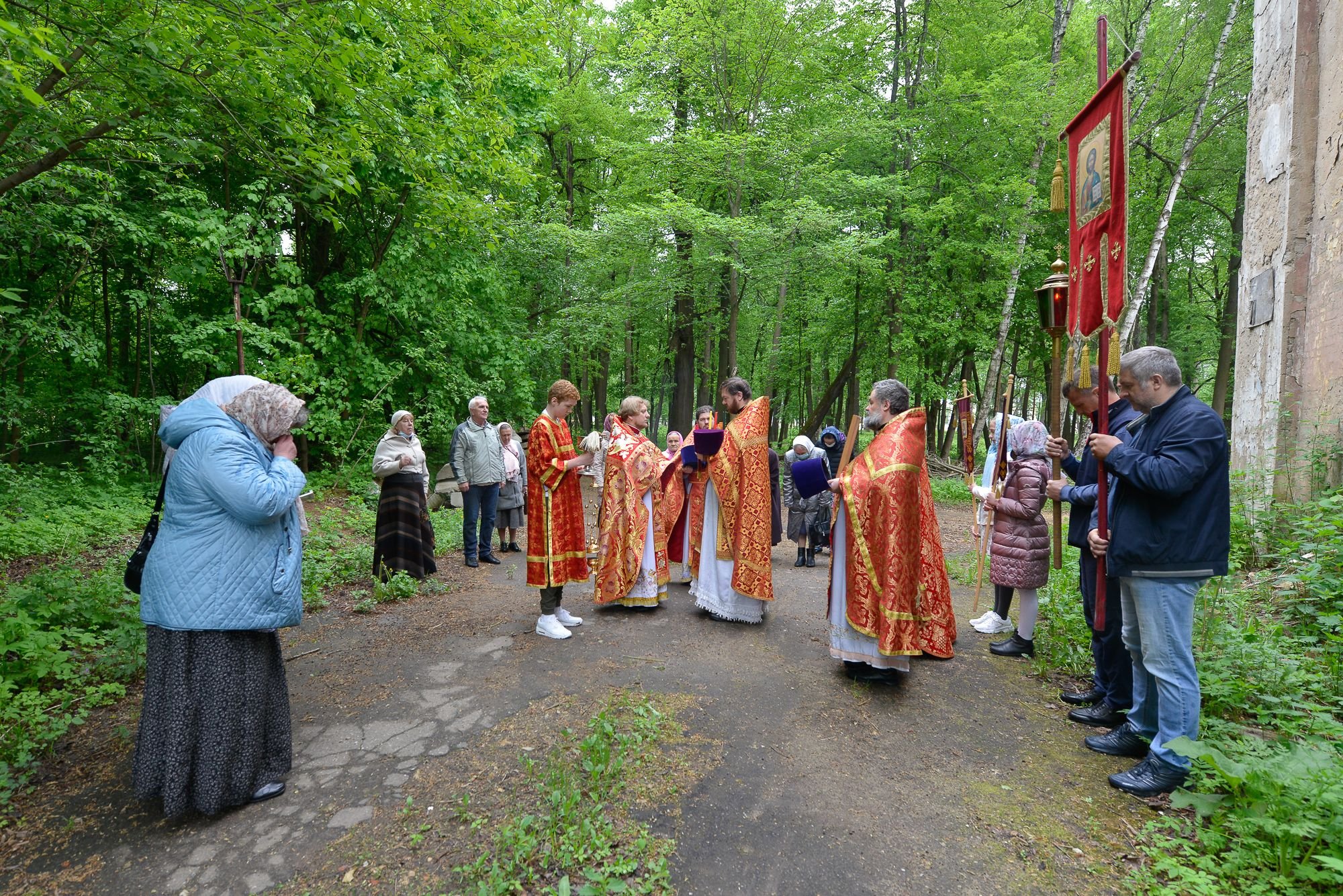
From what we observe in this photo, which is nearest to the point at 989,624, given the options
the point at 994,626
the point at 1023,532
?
the point at 994,626

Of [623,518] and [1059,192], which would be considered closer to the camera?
[1059,192]

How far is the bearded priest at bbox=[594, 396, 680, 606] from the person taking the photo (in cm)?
606

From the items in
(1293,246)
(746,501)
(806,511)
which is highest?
(1293,246)

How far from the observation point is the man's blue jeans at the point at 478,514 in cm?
825

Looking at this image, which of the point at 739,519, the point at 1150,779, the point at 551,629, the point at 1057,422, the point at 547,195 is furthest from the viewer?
the point at 547,195

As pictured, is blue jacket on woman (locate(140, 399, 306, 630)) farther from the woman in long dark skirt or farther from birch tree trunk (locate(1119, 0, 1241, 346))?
birch tree trunk (locate(1119, 0, 1241, 346))

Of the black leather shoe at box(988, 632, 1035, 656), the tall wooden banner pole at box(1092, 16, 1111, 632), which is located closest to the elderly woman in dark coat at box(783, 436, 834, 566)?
the black leather shoe at box(988, 632, 1035, 656)

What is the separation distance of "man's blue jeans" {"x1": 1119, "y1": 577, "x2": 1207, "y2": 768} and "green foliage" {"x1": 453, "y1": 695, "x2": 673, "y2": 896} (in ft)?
8.06

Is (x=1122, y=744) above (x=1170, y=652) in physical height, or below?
below

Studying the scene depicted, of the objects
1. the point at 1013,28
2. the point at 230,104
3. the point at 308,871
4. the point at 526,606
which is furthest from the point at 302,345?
the point at 1013,28

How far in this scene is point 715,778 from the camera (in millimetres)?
3291

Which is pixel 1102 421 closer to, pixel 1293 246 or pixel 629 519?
pixel 629 519

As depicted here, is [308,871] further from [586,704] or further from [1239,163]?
[1239,163]

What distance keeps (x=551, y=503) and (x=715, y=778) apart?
280 centimetres
